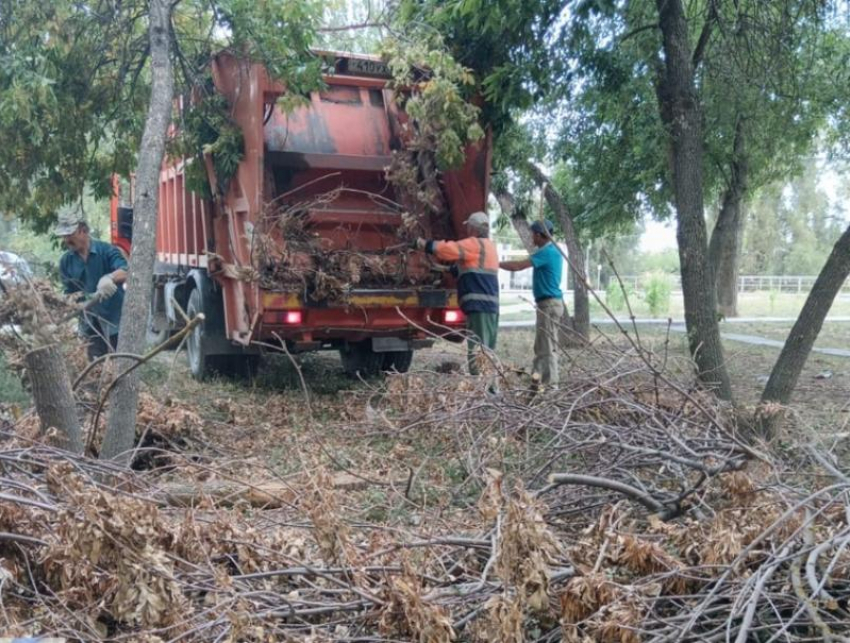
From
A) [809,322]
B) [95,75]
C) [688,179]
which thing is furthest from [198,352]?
→ [809,322]

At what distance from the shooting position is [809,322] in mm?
6160

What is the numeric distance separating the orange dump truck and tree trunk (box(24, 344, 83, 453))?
2.43 metres

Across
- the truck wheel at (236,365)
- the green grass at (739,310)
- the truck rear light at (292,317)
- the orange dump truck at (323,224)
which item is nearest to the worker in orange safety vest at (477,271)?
the orange dump truck at (323,224)

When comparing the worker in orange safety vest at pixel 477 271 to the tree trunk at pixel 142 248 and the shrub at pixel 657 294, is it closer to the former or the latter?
the tree trunk at pixel 142 248

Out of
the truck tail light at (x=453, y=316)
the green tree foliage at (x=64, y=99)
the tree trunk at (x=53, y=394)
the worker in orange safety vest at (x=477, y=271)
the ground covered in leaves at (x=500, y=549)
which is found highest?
the green tree foliage at (x=64, y=99)

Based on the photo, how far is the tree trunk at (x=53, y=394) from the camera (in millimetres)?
4516

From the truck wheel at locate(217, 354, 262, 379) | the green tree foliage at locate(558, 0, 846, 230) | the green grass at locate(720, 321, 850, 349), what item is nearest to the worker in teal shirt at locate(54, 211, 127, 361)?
the truck wheel at locate(217, 354, 262, 379)

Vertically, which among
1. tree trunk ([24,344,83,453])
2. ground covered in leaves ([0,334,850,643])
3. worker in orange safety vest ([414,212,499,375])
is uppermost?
worker in orange safety vest ([414,212,499,375])

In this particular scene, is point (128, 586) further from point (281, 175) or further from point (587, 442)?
point (281, 175)

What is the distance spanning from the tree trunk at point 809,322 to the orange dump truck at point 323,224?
8.23 ft

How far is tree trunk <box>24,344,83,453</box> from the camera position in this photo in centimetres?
452

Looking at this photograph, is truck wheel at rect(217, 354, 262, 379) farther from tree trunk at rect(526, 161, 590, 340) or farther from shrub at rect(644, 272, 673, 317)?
shrub at rect(644, 272, 673, 317)

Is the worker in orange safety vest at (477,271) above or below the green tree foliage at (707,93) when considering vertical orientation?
below

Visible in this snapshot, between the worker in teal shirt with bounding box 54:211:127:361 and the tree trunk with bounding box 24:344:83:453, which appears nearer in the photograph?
the tree trunk with bounding box 24:344:83:453
